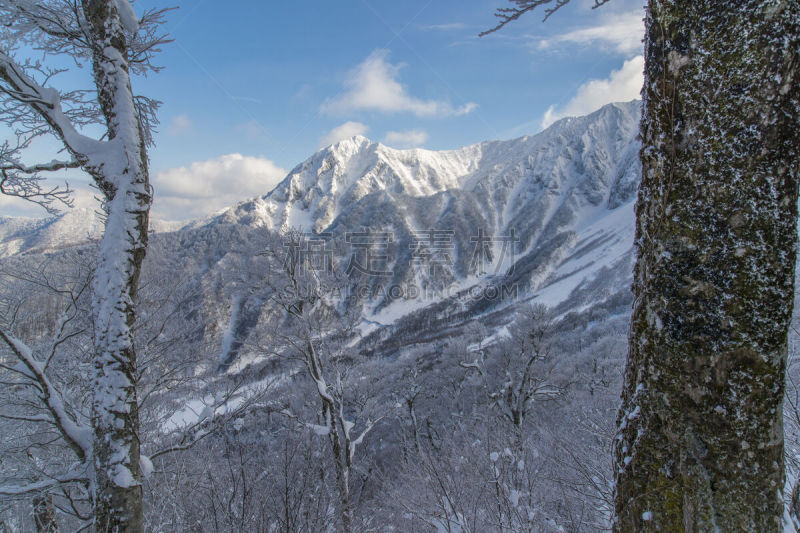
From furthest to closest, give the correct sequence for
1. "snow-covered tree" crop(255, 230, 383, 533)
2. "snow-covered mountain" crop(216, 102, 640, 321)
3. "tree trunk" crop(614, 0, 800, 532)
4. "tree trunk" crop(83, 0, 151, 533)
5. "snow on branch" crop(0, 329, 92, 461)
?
"snow-covered mountain" crop(216, 102, 640, 321)
"snow-covered tree" crop(255, 230, 383, 533)
"snow on branch" crop(0, 329, 92, 461)
"tree trunk" crop(83, 0, 151, 533)
"tree trunk" crop(614, 0, 800, 532)

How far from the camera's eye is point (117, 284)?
2.97 metres

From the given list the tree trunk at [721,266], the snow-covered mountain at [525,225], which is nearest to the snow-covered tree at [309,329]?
the tree trunk at [721,266]

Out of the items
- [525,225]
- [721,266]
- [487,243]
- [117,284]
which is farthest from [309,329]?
[525,225]

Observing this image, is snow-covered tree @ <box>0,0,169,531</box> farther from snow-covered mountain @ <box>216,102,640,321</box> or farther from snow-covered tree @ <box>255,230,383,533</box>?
snow-covered mountain @ <box>216,102,640,321</box>

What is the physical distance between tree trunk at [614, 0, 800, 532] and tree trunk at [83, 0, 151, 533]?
355cm

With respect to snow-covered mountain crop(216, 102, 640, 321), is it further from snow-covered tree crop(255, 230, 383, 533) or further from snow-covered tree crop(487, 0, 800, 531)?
snow-covered tree crop(487, 0, 800, 531)

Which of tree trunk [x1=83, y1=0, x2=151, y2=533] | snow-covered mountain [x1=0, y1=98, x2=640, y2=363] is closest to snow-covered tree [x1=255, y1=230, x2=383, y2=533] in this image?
tree trunk [x1=83, y1=0, x2=151, y2=533]

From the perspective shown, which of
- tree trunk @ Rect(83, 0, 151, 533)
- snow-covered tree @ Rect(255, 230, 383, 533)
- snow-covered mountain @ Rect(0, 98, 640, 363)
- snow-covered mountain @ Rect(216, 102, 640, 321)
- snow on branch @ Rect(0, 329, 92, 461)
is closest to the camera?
tree trunk @ Rect(83, 0, 151, 533)

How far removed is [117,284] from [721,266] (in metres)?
3.99

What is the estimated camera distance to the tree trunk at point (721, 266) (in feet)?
4.91

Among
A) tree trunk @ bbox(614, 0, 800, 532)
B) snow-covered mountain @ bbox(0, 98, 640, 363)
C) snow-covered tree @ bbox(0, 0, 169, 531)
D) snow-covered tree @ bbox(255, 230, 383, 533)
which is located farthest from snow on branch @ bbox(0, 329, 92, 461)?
snow-covered mountain @ bbox(0, 98, 640, 363)

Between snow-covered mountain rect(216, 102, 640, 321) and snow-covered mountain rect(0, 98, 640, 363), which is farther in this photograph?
snow-covered mountain rect(216, 102, 640, 321)

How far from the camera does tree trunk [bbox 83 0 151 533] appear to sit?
2.80m

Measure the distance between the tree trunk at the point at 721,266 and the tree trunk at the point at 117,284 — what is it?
3546 millimetres
